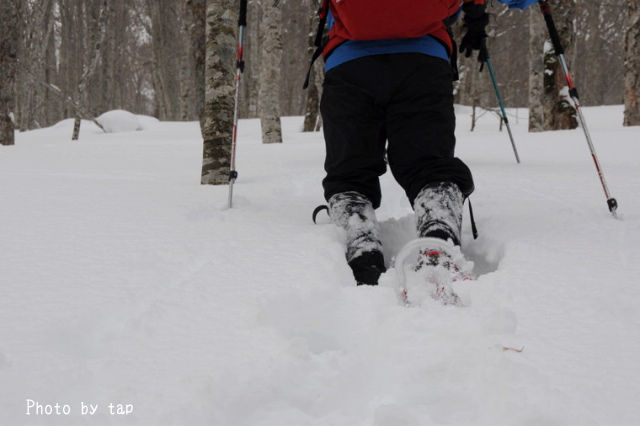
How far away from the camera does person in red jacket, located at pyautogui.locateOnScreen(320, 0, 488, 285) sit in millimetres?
1834

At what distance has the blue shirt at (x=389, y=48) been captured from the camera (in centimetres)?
198

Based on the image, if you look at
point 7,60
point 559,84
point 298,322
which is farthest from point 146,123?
point 298,322

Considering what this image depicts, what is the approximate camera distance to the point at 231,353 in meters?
1.26

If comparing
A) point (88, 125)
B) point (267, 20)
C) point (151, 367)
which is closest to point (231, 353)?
point (151, 367)

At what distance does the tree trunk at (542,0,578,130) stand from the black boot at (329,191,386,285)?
566cm

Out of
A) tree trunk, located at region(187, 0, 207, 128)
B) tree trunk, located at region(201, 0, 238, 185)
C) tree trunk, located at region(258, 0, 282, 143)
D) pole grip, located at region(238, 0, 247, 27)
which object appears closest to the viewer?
pole grip, located at region(238, 0, 247, 27)

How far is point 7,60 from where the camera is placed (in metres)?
7.71

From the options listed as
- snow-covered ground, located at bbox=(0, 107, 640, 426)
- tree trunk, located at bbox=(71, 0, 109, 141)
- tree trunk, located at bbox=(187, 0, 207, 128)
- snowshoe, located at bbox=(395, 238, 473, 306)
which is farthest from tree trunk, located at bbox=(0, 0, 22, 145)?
snowshoe, located at bbox=(395, 238, 473, 306)

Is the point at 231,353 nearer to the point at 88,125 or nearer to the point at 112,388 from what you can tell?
the point at 112,388

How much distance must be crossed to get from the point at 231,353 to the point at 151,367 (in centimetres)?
19

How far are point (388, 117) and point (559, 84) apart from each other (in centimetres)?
558

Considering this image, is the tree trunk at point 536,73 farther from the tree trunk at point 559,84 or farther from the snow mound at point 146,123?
the snow mound at point 146,123

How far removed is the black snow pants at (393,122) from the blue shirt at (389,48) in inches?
0.8

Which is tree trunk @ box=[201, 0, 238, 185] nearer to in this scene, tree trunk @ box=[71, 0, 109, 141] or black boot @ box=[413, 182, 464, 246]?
black boot @ box=[413, 182, 464, 246]
